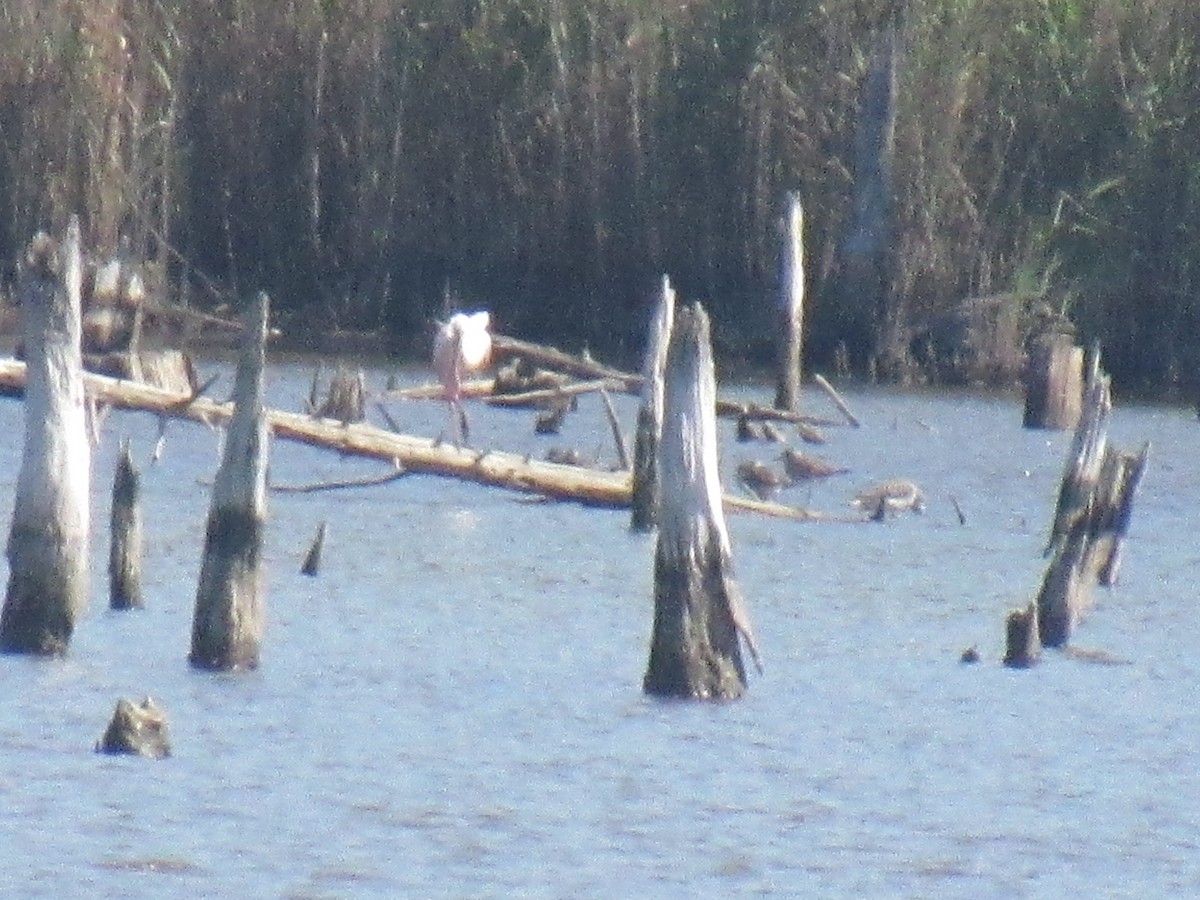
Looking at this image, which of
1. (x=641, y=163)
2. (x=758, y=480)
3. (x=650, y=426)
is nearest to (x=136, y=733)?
(x=650, y=426)

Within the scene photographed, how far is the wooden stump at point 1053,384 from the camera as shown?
26594mm

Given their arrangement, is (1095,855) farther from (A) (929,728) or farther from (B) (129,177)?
(B) (129,177)

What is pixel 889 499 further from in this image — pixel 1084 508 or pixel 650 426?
pixel 1084 508

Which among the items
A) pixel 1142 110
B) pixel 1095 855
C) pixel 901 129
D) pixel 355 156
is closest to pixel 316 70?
pixel 355 156

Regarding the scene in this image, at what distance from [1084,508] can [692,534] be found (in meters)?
3.04

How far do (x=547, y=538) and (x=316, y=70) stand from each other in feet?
57.9

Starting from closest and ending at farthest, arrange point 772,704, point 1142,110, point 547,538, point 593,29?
1. point 772,704
2. point 547,538
3. point 1142,110
4. point 593,29

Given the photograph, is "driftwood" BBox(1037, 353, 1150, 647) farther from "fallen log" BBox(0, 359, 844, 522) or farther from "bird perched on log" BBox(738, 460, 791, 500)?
"bird perched on log" BBox(738, 460, 791, 500)

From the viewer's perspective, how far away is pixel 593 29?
112 feet

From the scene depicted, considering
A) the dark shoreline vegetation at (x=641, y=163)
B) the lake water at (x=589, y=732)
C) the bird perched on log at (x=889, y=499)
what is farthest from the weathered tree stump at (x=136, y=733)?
the dark shoreline vegetation at (x=641, y=163)

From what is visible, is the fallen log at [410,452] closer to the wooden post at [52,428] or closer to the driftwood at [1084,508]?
the driftwood at [1084,508]

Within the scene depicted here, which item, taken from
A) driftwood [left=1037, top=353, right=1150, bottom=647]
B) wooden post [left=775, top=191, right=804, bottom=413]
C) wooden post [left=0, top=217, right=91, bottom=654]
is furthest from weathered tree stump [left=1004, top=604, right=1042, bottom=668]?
wooden post [left=775, top=191, right=804, bottom=413]

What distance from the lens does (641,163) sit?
3456 cm

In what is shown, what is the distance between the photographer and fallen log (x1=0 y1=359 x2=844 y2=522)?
1769cm
